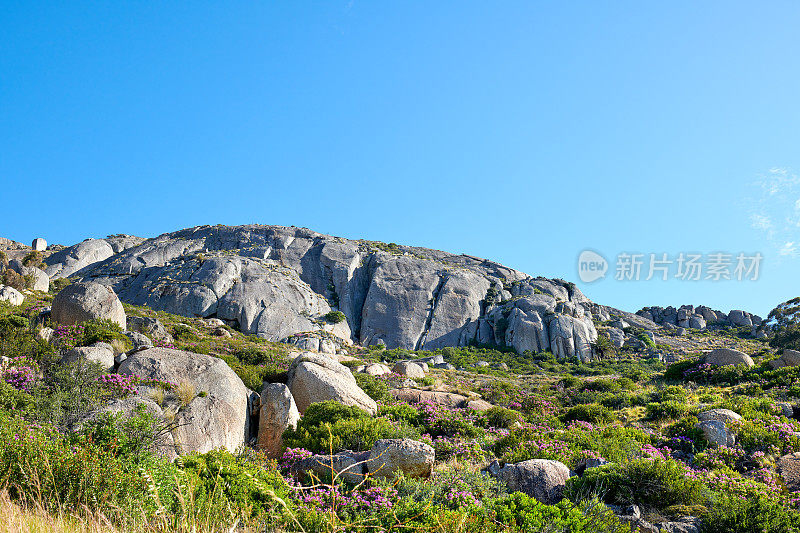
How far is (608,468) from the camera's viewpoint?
9.47 m

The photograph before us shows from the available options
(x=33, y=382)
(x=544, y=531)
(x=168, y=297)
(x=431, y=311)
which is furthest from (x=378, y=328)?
(x=544, y=531)

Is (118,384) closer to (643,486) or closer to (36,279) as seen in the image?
(643,486)

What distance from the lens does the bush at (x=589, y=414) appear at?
17938mm

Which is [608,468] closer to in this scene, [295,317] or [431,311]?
[295,317]

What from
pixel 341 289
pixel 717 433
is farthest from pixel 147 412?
pixel 341 289

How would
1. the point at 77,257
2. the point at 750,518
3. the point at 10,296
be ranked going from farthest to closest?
the point at 77,257 < the point at 10,296 < the point at 750,518

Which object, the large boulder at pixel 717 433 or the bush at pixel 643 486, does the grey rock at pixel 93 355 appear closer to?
the bush at pixel 643 486

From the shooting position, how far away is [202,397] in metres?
12.2

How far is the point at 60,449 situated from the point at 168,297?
47.1m

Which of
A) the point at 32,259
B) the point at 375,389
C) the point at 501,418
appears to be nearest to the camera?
the point at 501,418

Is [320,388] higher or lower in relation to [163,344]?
lower

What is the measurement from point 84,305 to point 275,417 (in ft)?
38.7

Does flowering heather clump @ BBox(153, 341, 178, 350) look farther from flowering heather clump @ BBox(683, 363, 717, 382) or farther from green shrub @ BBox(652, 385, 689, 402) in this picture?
flowering heather clump @ BBox(683, 363, 717, 382)

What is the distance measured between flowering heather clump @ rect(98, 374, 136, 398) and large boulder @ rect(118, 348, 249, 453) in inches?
20.6
